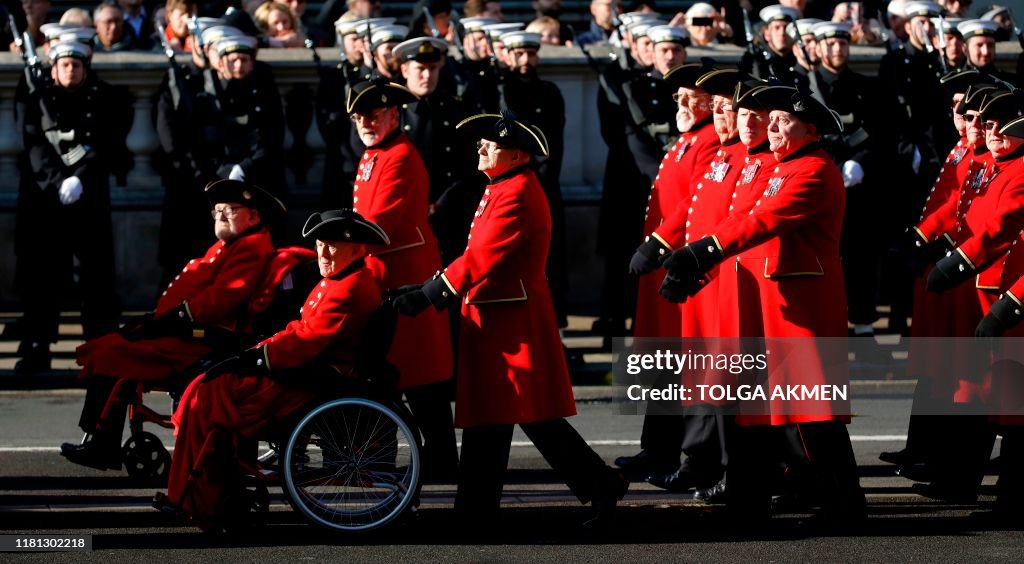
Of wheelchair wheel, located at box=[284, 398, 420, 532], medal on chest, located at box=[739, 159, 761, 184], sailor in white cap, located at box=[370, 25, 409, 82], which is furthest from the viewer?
sailor in white cap, located at box=[370, 25, 409, 82]

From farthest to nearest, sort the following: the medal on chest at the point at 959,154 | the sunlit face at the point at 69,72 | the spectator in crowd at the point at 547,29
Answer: the spectator in crowd at the point at 547,29 < the sunlit face at the point at 69,72 < the medal on chest at the point at 959,154

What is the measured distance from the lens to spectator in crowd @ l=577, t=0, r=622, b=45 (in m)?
16.0

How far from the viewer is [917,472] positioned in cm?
968

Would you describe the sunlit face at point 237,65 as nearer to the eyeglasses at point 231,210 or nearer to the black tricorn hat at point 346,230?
the eyeglasses at point 231,210

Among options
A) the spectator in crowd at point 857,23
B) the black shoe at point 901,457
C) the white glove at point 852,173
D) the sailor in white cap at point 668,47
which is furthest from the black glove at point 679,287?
the spectator in crowd at point 857,23

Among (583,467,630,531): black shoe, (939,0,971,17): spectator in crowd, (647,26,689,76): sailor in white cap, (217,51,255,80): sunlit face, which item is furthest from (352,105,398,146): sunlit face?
(939,0,971,17): spectator in crowd

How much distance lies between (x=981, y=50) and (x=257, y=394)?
6507 millimetres

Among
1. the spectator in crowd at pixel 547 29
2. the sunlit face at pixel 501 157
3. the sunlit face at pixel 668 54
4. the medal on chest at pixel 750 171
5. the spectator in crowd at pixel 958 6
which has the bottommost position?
the spectator in crowd at pixel 547 29

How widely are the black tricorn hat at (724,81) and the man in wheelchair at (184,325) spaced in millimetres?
2080

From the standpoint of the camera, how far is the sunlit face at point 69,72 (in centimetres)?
1252

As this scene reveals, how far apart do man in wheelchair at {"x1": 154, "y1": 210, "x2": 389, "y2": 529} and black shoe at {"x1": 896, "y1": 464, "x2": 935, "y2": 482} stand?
8.61 feet

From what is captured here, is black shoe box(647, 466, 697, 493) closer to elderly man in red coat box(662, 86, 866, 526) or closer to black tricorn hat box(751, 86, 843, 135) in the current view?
elderly man in red coat box(662, 86, 866, 526)

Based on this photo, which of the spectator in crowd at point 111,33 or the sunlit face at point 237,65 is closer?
the sunlit face at point 237,65

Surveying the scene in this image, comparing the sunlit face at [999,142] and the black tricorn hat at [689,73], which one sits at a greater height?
the black tricorn hat at [689,73]
